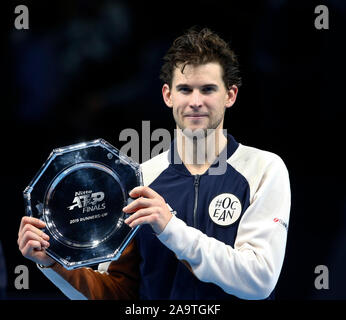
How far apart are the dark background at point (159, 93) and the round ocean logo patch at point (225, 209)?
91cm

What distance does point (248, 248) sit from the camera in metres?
2.28

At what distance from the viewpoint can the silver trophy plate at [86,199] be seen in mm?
2236

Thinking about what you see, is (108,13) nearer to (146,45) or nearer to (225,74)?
(146,45)

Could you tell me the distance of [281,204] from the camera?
2377mm

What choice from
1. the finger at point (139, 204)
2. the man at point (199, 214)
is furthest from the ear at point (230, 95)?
the finger at point (139, 204)

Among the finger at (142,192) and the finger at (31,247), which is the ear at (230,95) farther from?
the finger at (31,247)

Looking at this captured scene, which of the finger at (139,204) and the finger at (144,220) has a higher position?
the finger at (139,204)

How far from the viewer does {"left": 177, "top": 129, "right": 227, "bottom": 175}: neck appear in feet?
8.32

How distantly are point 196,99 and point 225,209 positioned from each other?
48 cm

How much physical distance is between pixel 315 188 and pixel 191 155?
1.02 meters

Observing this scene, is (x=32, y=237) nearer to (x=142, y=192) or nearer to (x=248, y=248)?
(x=142, y=192)

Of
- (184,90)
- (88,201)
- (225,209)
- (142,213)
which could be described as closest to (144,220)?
(142,213)

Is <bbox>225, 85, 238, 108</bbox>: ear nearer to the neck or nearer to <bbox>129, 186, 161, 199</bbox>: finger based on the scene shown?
the neck
